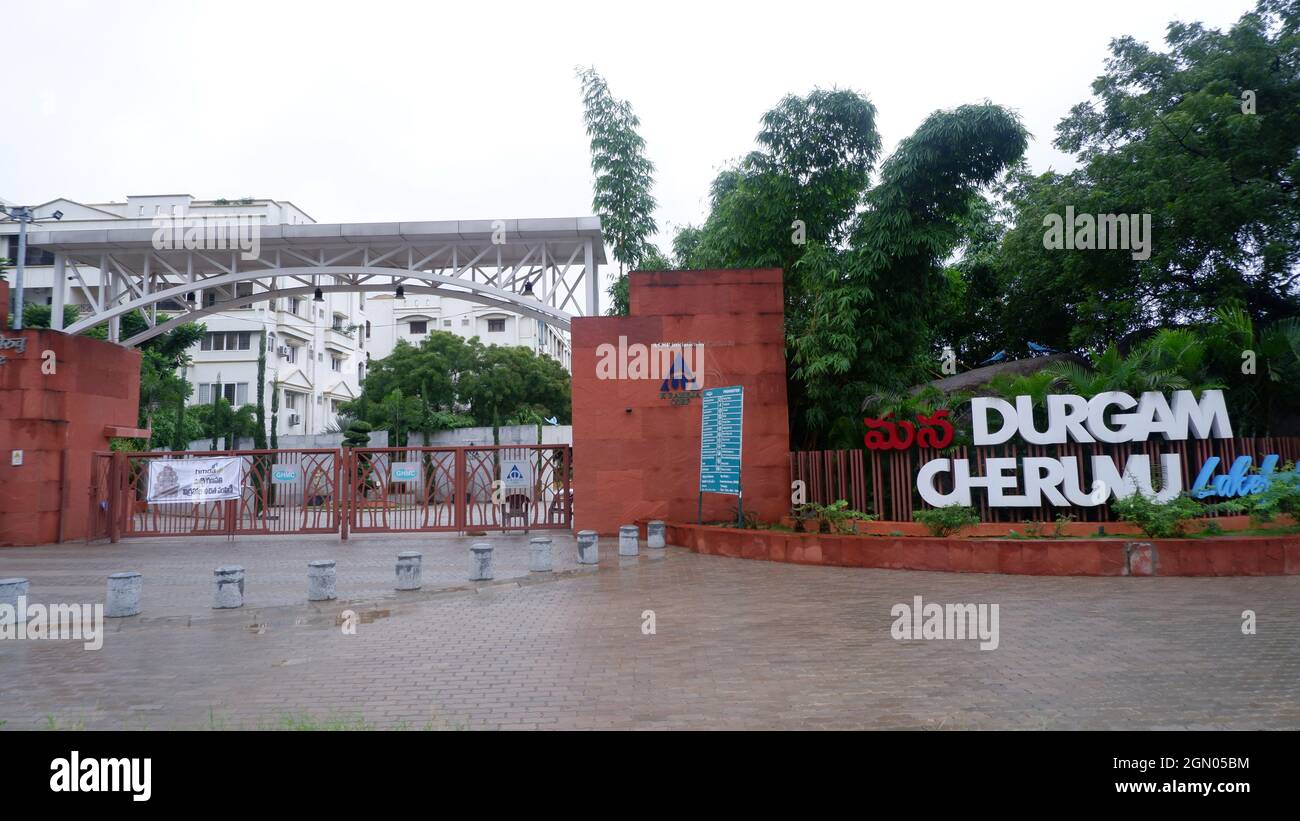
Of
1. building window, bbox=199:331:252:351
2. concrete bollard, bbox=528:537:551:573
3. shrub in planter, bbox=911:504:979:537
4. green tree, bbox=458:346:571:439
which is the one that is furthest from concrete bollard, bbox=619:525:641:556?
building window, bbox=199:331:252:351

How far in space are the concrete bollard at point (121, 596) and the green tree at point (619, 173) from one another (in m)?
15.1

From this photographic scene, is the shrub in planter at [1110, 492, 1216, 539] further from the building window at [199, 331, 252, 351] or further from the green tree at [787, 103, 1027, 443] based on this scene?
the building window at [199, 331, 252, 351]

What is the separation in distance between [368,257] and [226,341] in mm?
31005

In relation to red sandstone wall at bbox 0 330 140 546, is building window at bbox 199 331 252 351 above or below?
above

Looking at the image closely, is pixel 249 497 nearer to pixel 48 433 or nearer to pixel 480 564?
pixel 48 433

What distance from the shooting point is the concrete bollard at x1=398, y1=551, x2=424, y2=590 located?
10.2 m

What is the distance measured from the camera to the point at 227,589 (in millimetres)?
9203

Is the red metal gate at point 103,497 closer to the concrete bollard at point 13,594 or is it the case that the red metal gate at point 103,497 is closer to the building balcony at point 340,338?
the concrete bollard at point 13,594

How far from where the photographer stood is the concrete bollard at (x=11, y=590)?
27.6 ft

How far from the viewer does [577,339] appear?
53.7 feet

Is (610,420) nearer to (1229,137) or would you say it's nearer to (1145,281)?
(1145,281)

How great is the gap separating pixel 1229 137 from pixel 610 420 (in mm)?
14426

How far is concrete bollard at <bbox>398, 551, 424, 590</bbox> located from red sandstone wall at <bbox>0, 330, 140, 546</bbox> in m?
11.4
